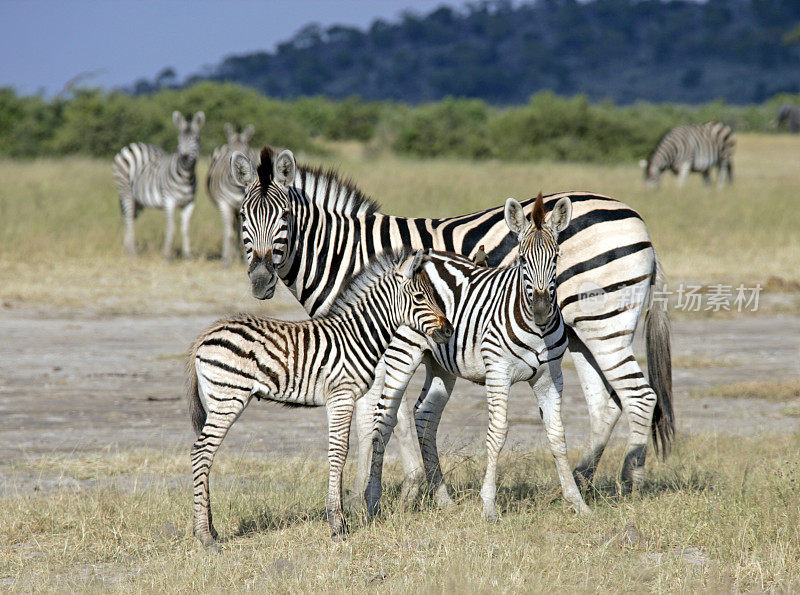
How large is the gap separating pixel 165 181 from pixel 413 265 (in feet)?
37.9

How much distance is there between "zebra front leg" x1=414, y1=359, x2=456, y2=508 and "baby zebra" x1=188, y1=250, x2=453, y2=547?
74cm

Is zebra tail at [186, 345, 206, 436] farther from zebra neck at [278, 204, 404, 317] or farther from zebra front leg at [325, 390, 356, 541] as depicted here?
zebra neck at [278, 204, 404, 317]

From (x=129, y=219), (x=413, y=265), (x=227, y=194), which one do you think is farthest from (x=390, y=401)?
(x=129, y=219)

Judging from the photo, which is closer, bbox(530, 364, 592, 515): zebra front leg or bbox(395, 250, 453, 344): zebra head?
bbox(395, 250, 453, 344): zebra head

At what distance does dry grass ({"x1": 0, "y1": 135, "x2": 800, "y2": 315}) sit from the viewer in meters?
13.7

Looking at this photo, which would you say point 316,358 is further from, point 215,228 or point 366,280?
point 215,228

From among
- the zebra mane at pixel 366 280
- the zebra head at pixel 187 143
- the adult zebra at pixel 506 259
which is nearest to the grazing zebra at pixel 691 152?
the zebra head at pixel 187 143

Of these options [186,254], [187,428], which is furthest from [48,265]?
→ [187,428]

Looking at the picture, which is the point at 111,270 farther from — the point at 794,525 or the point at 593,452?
the point at 794,525

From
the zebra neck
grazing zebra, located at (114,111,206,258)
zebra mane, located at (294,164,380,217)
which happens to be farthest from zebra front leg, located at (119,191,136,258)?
the zebra neck

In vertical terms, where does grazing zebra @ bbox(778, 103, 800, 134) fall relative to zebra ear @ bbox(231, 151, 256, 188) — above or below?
above

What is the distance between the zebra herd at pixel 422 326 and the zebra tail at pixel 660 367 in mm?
12

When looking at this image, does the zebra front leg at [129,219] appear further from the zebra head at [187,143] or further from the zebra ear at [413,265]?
the zebra ear at [413,265]

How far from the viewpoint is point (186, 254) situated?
15.8 metres
